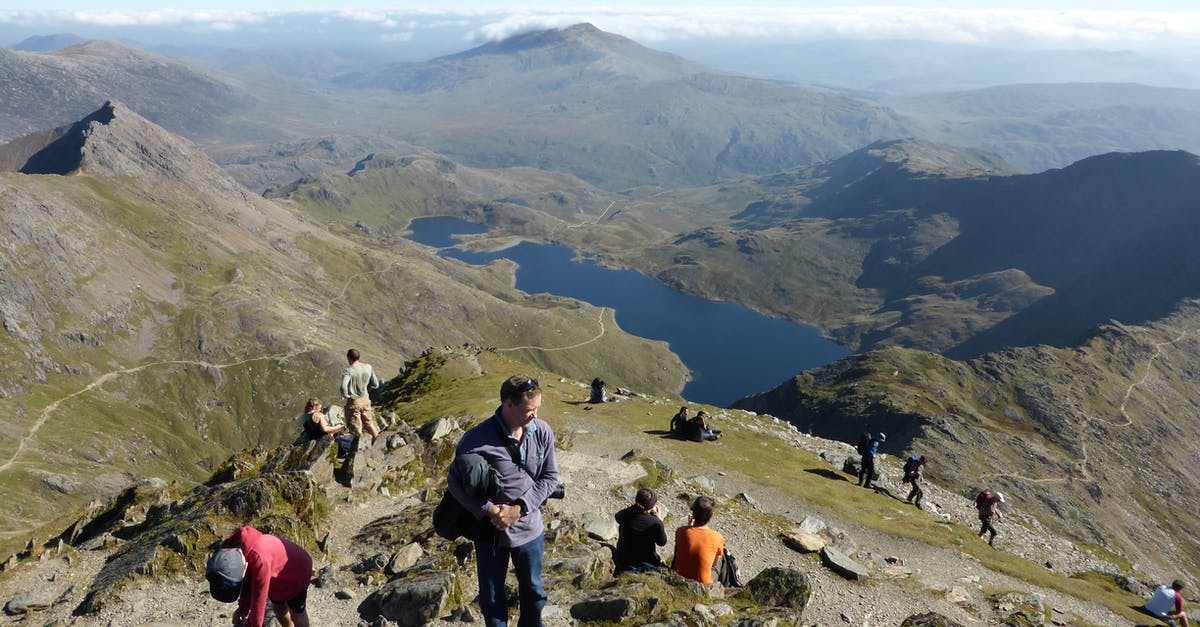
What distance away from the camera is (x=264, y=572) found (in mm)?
12422

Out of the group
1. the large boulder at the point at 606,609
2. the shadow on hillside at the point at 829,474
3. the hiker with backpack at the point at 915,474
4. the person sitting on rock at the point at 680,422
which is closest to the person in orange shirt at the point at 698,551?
the large boulder at the point at 606,609

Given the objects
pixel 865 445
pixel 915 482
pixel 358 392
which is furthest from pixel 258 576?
pixel 915 482

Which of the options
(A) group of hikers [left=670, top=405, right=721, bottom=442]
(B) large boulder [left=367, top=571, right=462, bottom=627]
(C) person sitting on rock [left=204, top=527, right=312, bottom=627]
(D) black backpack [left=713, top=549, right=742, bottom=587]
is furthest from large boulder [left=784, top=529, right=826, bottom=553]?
(A) group of hikers [left=670, top=405, right=721, bottom=442]

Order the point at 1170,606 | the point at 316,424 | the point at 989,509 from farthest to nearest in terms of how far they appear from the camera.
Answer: the point at 989,509 < the point at 1170,606 < the point at 316,424

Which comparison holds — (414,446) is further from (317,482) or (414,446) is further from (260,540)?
(260,540)

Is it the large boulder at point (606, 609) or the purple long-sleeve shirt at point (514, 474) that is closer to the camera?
the purple long-sleeve shirt at point (514, 474)

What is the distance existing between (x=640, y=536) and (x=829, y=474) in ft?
121

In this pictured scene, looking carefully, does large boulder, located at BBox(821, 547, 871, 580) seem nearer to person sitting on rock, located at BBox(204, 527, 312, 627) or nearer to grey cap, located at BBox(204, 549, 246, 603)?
person sitting on rock, located at BBox(204, 527, 312, 627)

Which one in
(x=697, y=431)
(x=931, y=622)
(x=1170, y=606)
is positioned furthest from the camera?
(x=697, y=431)

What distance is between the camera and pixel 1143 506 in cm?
15038

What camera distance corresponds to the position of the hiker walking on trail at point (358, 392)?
1109 inches

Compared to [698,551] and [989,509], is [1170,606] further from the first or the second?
[698,551]

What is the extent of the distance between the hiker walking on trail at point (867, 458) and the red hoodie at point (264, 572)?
41.0 metres

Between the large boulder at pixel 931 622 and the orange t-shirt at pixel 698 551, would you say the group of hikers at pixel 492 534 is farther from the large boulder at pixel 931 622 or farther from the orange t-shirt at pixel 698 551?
the large boulder at pixel 931 622
